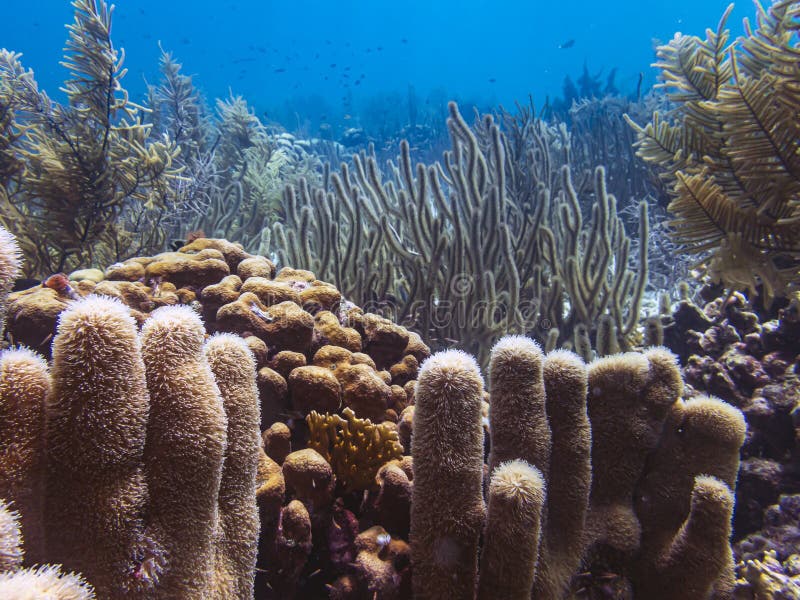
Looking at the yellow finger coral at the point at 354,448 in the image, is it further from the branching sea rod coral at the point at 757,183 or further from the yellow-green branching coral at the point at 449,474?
the branching sea rod coral at the point at 757,183

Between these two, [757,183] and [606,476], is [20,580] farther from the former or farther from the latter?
[757,183]

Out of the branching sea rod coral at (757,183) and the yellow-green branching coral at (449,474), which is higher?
the branching sea rod coral at (757,183)

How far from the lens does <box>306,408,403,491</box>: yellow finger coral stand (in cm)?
182

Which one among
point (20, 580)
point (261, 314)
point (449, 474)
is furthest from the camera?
point (261, 314)

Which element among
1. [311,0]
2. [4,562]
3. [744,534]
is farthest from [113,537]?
[311,0]

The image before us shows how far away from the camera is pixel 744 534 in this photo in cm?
249

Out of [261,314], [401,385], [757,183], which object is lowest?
[401,385]

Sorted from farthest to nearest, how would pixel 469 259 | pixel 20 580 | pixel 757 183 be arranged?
pixel 469 259
pixel 757 183
pixel 20 580

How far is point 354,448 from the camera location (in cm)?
182

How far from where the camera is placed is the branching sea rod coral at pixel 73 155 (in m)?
4.18

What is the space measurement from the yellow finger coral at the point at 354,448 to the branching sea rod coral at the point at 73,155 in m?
3.81

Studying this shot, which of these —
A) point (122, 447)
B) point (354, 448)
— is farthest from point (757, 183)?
point (122, 447)

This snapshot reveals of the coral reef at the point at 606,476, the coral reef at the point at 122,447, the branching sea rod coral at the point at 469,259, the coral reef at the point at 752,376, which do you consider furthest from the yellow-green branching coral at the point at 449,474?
the branching sea rod coral at the point at 469,259

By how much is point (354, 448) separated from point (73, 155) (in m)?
4.24
